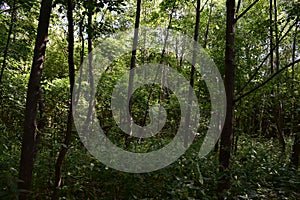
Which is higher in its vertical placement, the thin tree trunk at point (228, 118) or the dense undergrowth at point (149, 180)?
the thin tree trunk at point (228, 118)

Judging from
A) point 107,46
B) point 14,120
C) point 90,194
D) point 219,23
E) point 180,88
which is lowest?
point 90,194

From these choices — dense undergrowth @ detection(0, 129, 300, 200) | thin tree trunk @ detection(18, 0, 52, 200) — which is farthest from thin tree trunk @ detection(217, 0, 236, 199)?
thin tree trunk @ detection(18, 0, 52, 200)

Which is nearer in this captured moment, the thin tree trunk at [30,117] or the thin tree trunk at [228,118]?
the thin tree trunk at [30,117]

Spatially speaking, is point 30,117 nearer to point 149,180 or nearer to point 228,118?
point 149,180

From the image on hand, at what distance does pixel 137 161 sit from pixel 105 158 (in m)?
0.59

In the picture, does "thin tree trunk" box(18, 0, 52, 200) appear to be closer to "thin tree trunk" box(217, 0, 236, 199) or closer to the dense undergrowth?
the dense undergrowth

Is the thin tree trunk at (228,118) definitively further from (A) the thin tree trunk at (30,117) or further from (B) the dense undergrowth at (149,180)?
(A) the thin tree trunk at (30,117)

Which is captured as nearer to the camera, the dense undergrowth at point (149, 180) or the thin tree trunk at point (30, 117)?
the thin tree trunk at point (30, 117)

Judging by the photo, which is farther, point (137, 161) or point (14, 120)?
point (14, 120)

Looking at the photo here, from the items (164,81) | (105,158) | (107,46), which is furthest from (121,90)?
(105,158)

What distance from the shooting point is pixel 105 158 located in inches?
206

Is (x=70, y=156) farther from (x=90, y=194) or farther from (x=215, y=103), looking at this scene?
(x=215, y=103)

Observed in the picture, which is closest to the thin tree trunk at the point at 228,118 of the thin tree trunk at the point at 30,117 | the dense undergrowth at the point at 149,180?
the dense undergrowth at the point at 149,180

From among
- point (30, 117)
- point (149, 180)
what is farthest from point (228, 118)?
point (30, 117)
